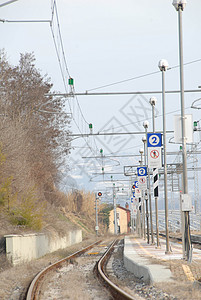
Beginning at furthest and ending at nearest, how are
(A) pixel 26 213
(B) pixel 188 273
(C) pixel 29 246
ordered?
(A) pixel 26 213 < (C) pixel 29 246 < (B) pixel 188 273

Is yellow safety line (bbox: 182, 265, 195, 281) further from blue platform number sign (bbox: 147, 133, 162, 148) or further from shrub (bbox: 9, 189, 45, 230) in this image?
shrub (bbox: 9, 189, 45, 230)

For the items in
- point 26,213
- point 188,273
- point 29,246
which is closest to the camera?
point 188,273

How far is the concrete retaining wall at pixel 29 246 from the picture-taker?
19672 mm

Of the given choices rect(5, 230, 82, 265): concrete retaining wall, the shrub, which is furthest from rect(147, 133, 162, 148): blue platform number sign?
rect(5, 230, 82, 265): concrete retaining wall

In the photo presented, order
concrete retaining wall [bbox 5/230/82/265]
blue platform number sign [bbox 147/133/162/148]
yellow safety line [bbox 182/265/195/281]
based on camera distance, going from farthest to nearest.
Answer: blue platform number sign [bbox 147/133/162/148], concrete retaining wall [bbox 5/230/82/265], yellow safety line [bbox 182/265/195/281]

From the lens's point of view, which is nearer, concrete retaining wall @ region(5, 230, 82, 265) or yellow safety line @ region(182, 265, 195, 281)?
yellow safety line @ region(182, 265, 195, 281)

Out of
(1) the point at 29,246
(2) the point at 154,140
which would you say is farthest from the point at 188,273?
(1) the point at 29,246

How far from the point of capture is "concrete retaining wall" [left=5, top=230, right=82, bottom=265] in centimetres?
1967

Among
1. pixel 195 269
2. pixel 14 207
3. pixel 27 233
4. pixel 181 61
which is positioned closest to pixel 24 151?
pixel 14 207

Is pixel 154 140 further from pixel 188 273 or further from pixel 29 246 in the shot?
pixel 188 273

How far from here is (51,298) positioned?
11562 mm

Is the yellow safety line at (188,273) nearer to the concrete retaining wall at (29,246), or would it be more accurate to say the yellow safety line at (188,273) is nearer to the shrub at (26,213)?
the concrete retaining wall at (29,246)

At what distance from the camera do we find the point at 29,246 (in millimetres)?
23125

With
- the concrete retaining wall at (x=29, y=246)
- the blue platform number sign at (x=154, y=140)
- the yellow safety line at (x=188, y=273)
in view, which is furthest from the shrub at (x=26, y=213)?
the yellow safety line at (x=188, y=273)
